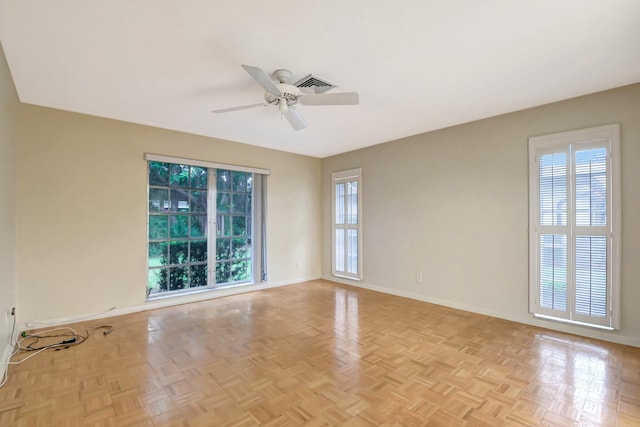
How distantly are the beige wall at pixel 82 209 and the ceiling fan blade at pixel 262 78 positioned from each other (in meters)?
2.55

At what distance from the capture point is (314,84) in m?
2.74

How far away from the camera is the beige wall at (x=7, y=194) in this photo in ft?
7.96

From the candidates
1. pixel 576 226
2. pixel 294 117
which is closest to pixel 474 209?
pixel 576 226

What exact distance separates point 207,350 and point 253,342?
1.41 feet

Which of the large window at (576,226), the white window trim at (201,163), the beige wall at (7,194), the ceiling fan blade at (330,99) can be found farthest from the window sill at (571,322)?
the beige wall at (7,194)

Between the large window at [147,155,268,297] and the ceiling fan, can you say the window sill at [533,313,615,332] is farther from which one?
the large window at [147,155,268,297]

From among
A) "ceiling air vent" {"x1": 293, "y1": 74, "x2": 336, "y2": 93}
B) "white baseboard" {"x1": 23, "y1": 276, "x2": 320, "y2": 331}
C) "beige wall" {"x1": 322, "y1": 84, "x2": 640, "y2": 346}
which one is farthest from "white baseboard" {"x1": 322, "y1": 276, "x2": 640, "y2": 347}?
"ceiling air vent" {"x1": 293, "y1": 74, "x2": 336, "y2": 93}

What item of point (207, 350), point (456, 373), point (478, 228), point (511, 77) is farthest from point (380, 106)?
point (207, 350)

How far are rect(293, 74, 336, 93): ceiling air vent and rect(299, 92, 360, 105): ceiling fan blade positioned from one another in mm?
123

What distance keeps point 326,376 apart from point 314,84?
8.14ft

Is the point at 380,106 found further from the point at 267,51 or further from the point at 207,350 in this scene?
the point at 207,350

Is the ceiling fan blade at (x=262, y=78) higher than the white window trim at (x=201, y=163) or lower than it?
higher

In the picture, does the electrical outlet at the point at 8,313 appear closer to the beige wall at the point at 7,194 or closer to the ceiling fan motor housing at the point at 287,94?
the beige wall at the point at 7,194

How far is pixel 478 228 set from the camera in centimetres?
395
